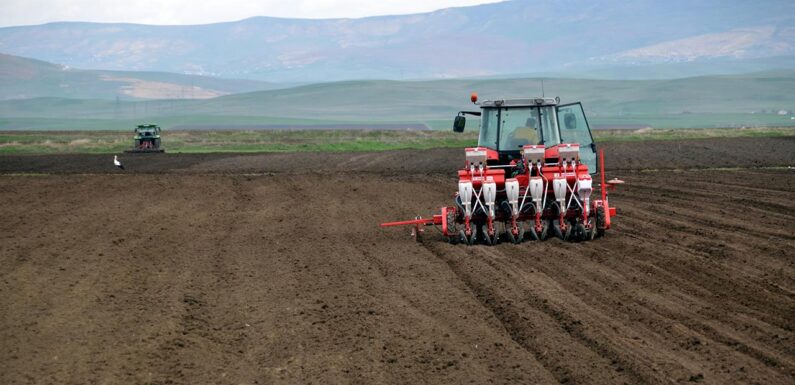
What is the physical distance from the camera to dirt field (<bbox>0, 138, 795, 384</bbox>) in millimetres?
8570

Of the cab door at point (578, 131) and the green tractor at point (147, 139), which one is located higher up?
the cab door at point (578, 131)

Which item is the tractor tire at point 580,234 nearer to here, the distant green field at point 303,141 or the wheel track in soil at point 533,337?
the wheel track in soil at point 533,337

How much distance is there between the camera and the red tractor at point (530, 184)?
49.8 feet

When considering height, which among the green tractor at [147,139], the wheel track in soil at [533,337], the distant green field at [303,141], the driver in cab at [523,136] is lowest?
the wheel track in soil at [533,337]

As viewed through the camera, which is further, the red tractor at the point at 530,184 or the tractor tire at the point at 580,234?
the red tractor at the point at 530,184

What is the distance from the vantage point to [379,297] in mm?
11328

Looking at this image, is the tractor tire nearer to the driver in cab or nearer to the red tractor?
the red tractor

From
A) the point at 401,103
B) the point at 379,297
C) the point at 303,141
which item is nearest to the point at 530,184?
the point at 379,297

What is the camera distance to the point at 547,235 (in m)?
15.6

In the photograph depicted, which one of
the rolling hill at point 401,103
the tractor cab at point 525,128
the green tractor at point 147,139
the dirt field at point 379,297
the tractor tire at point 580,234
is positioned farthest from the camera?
the rolling hill at point 401,103

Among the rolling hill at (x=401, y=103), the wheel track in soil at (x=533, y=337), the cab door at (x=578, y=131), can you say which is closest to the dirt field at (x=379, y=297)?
the wheel track in soil at (x=533, y=337)

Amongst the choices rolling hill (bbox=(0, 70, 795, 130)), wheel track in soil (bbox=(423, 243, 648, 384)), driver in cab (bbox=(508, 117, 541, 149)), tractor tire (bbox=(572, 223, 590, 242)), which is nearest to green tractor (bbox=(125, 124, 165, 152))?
driver in cab (bbox=(508, 117, 541, 149))

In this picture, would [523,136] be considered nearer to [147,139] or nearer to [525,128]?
[525,128]

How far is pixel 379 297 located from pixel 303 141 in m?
44.6
